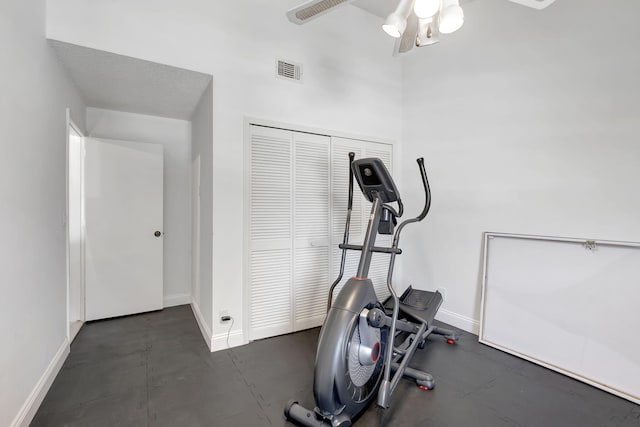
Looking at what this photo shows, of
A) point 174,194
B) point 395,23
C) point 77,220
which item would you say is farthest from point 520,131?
point 77,220

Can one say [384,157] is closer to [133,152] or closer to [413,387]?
[413,387]

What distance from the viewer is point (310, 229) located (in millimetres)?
3152

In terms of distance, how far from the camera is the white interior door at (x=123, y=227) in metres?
3.39

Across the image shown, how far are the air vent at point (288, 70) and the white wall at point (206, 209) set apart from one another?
666 millimetres

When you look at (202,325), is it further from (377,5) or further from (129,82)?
(377,5)

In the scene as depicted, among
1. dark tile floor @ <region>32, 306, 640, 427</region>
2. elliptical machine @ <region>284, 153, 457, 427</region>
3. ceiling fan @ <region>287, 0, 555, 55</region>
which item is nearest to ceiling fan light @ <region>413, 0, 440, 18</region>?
ceiling fan @ <region>287, 0, 555, 55</region>

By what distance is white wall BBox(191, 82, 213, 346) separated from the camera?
2.73 m

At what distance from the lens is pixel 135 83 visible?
280cm

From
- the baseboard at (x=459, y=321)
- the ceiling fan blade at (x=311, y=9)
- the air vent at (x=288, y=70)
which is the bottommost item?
the baseboard at (x=459, y=321)

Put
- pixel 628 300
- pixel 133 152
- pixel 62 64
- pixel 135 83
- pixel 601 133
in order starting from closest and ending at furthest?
pixel 628 300 < pixel 601 133 < pixel 62 64 < pixel 135 83 < pixel 133 152

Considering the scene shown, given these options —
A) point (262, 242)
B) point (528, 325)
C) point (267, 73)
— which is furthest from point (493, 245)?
point (267, 73)

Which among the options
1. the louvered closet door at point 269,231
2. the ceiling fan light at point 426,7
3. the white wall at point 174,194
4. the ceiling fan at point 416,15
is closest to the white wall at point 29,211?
the white wall at point 174,194

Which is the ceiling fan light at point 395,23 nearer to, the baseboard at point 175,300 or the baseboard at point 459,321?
the baseboard at point 459,321

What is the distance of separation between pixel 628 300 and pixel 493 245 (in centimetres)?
97
